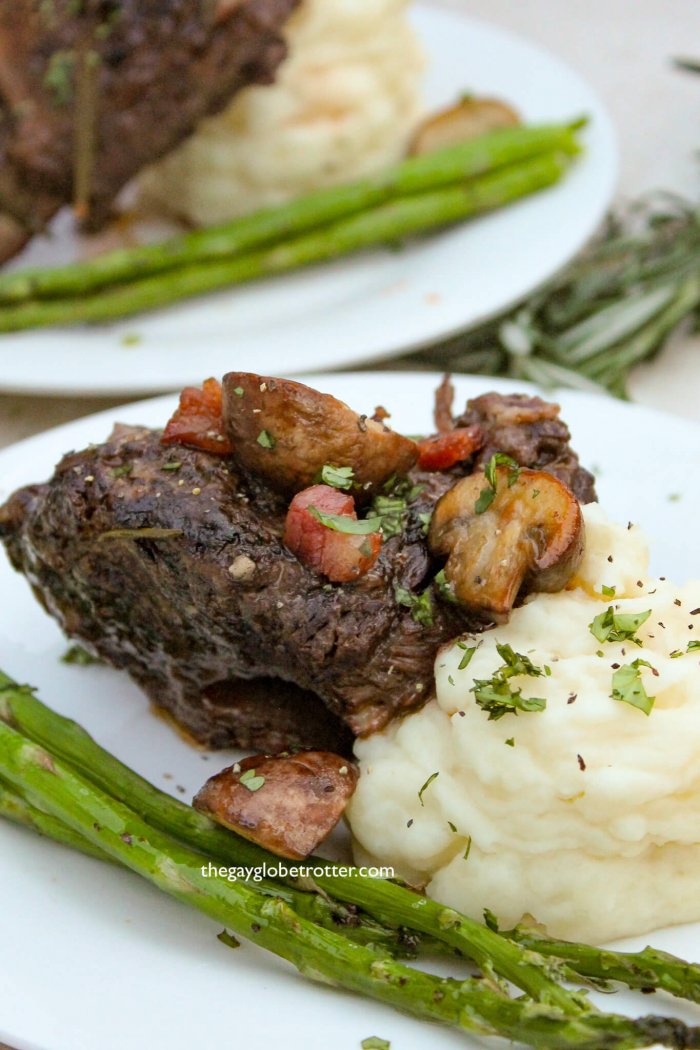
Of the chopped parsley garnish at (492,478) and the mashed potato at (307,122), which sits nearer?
the chopped parsley garnish at (492,478)

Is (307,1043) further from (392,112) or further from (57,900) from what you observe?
(392,112)

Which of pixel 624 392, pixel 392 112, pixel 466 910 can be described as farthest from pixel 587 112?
pixel 466 910

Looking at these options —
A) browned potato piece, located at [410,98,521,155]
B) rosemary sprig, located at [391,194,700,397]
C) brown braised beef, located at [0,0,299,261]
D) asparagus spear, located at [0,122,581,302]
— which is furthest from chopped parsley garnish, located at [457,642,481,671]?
browned potato piece, located at [410,98,521,155]

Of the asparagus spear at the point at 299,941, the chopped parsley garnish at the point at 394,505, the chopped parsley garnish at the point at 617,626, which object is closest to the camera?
the asparagus spear at the point at 299,941

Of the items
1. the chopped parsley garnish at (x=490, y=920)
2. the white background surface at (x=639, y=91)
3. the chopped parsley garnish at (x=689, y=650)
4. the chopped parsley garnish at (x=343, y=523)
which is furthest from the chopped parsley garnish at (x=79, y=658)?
the white background surface at (x=639, y=91)

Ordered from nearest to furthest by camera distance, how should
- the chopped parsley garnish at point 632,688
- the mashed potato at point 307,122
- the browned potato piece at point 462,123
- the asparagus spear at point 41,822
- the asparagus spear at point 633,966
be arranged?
the asparagus spear at point 633,966
the chopped parsley garnish at point 632,688
the asparagus spear at point 41,822
the mashed potato at point 307,122
the browned potato piece at point 462,123

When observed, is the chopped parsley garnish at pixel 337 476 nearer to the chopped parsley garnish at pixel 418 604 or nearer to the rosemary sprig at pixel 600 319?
the chopped parsley garnish at pixel 418 604

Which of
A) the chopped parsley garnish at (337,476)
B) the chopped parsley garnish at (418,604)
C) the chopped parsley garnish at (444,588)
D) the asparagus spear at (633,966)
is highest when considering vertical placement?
the chopped parsley garnish at (337,476)
